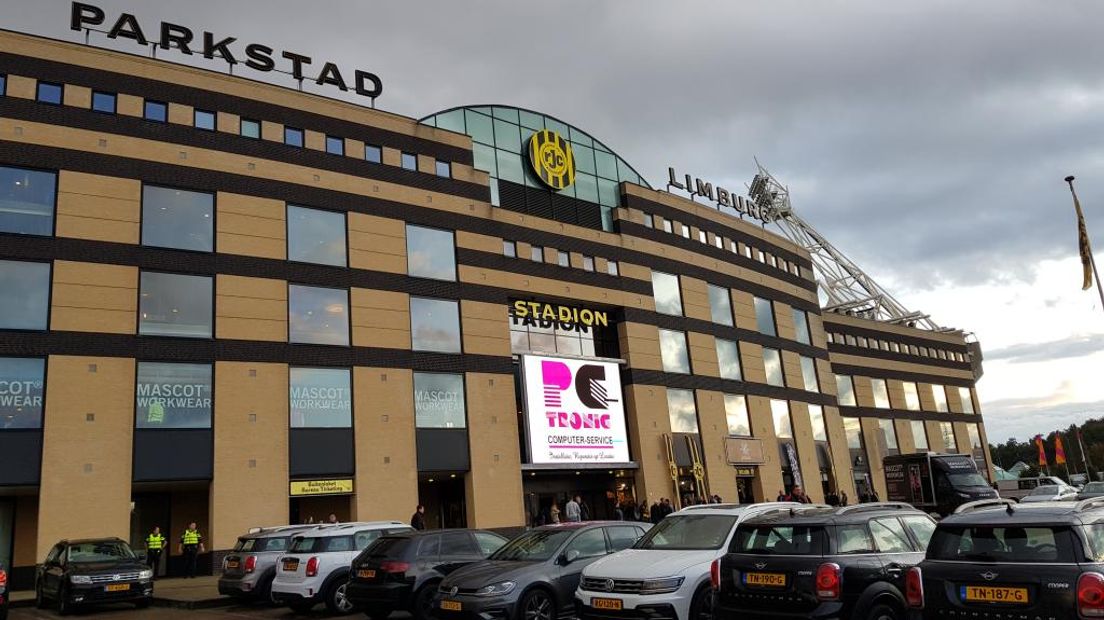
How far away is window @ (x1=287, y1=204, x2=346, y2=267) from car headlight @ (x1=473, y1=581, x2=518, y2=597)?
20.1 m

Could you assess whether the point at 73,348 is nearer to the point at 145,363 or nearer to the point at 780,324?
the point at 145,363

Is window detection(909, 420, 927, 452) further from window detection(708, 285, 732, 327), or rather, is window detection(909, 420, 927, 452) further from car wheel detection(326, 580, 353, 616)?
car wheel detection(326, 580, 353, 616)

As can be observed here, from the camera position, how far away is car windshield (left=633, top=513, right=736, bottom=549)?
34.8 ft

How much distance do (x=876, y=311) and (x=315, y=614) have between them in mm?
61488

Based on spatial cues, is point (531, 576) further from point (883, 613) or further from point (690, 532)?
point (883, 613)

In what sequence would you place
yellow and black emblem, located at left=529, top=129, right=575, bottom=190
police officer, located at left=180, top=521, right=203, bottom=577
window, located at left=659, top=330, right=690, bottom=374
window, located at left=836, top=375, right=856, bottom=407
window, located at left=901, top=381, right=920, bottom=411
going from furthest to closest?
1. window, located at left=901, top=381, right=920, bottom=411
2. window, located at left=836, top=375, right=856, bottom=407
3. window, located at left=659, top=330, right=690, bottom=374
4. yellow and black emblem, located at left=529, top=129, right=575, bottom=190
5. police officer, located at left=180, top=521, right=203, bottom=577

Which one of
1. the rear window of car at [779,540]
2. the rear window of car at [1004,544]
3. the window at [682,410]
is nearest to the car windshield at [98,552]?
the rear window of car at [779,540]

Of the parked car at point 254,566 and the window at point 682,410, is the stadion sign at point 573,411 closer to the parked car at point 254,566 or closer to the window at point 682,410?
the window at point 682,410

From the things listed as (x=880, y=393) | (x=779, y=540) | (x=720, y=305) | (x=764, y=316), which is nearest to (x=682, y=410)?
(x=720, y=305)

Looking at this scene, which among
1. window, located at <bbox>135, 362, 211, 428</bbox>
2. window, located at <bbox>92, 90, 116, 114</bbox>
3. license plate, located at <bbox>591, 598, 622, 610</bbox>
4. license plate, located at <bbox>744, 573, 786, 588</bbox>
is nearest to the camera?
license plate, located at <bbox>744, 573, 786, 588</bbox>

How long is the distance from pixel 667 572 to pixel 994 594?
3946 millimetres

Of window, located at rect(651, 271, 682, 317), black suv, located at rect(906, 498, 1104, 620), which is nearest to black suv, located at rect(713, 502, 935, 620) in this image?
black suv, located at rect(906, 498, 1104, 620)

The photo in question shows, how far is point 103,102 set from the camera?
1011 inches

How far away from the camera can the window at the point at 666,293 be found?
39844 millimetres
